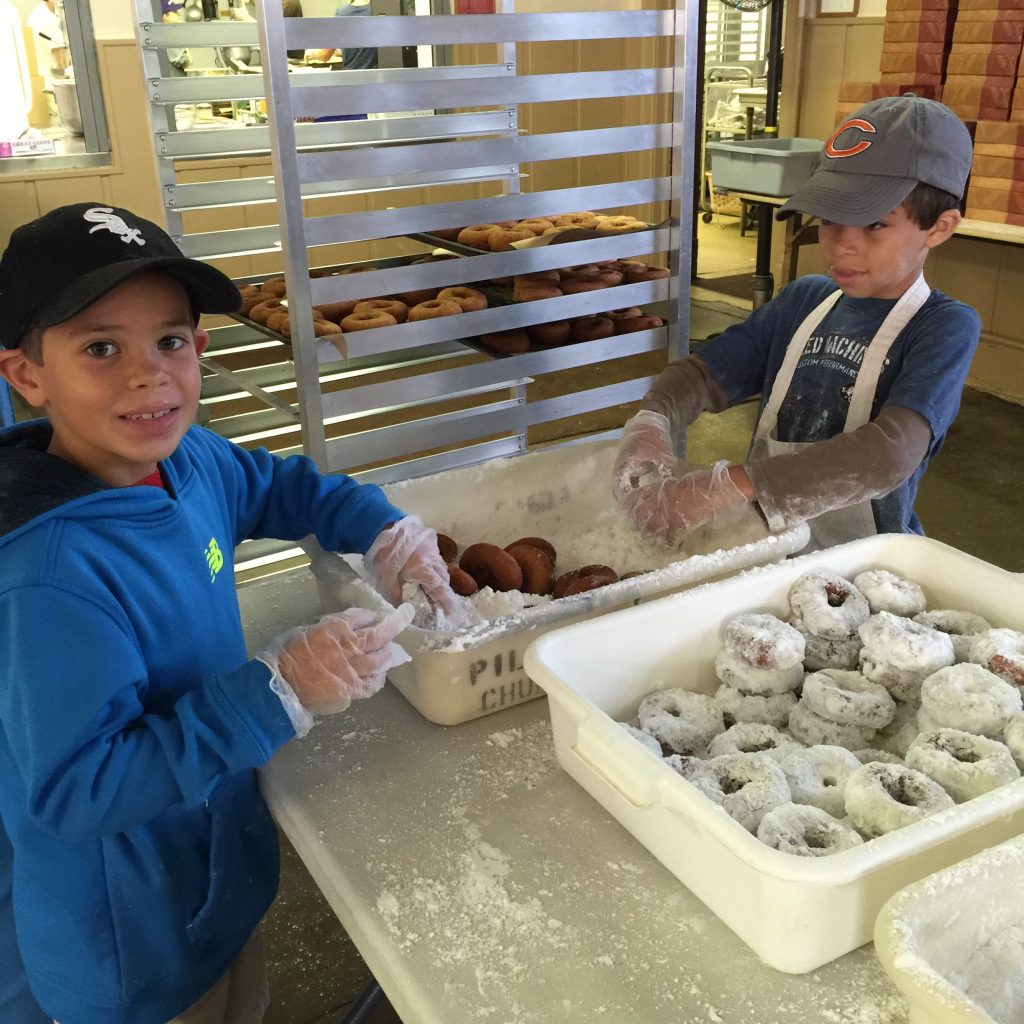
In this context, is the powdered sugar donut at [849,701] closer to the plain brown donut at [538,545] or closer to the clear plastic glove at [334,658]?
the clear plastic glove at [334,658]

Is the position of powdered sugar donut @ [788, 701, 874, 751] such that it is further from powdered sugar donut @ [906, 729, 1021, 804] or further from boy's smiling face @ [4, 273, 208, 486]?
boy's smiling face @ [4, 273, 208, 486]

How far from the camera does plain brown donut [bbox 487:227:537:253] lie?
267 cm

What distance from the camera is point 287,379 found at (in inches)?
104

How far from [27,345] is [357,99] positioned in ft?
3.52

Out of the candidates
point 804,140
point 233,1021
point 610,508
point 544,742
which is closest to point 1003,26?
point 804,140

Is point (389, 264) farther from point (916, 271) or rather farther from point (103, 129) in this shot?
point (103, 129)

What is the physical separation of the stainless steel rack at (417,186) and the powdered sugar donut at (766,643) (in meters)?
1.11

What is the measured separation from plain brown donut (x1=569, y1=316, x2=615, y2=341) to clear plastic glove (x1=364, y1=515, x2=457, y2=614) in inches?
50.0

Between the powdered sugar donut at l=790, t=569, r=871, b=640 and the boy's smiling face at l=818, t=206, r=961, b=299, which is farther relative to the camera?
the boy's smiling face at l=818, t=206, r=961, b=299

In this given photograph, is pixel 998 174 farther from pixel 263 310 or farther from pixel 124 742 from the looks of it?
pixel 124 742

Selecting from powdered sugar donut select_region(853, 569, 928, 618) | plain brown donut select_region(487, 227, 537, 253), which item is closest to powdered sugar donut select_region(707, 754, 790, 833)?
powdered sugar donut select_region(853, 569, 928, 618)

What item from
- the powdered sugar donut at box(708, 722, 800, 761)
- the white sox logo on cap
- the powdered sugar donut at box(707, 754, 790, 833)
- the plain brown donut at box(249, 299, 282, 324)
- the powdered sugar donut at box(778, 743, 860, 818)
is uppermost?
the white sox logo on cap

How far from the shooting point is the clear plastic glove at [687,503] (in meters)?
1.54

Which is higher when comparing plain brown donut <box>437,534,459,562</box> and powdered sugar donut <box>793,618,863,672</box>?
powdered sugar donut <box>793,618,863,672</box>
